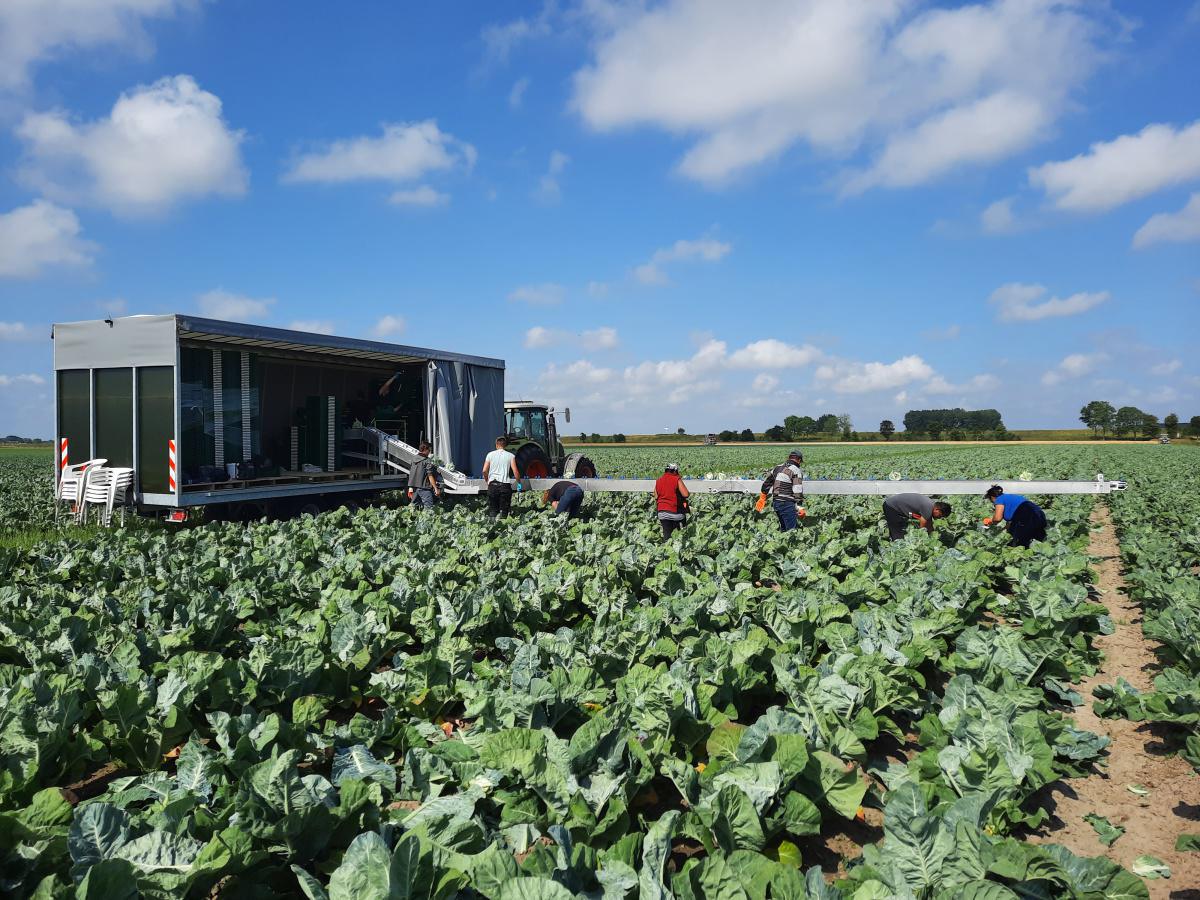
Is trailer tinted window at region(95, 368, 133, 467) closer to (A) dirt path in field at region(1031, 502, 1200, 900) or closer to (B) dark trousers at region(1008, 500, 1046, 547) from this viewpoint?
(A) dirt path in field at region(1031, 502, 1200, 900)

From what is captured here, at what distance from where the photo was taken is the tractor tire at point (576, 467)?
18438 mm

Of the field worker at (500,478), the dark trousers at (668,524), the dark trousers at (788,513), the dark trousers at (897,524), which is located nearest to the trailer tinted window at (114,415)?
the field worker at (500,478)

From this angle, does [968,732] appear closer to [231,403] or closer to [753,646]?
[753,646]

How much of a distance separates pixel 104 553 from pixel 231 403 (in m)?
4.64

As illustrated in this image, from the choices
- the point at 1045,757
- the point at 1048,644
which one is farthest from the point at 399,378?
the point at 1045,757

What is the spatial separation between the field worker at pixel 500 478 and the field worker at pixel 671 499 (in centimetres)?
287

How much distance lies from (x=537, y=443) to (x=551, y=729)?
47.1 ft

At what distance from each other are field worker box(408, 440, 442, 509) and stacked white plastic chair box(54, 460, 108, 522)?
16.0 feet

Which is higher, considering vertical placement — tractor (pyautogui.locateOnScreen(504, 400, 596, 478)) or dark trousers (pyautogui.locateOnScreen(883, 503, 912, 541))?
tractor (pyautogui.locateOnScreen(504, 400, 596, 478))

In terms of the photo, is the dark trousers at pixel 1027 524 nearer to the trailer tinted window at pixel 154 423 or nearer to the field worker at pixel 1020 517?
the field worker at pixel 1020 517

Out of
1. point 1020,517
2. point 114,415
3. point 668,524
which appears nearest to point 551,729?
point 668,524

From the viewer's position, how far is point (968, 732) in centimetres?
385

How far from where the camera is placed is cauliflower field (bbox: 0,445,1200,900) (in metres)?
2.65

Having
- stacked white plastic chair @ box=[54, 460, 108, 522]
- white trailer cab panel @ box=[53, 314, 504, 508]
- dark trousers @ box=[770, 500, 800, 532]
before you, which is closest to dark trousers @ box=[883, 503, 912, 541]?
dark trousers @ box=[770, 500, 800, 532]
